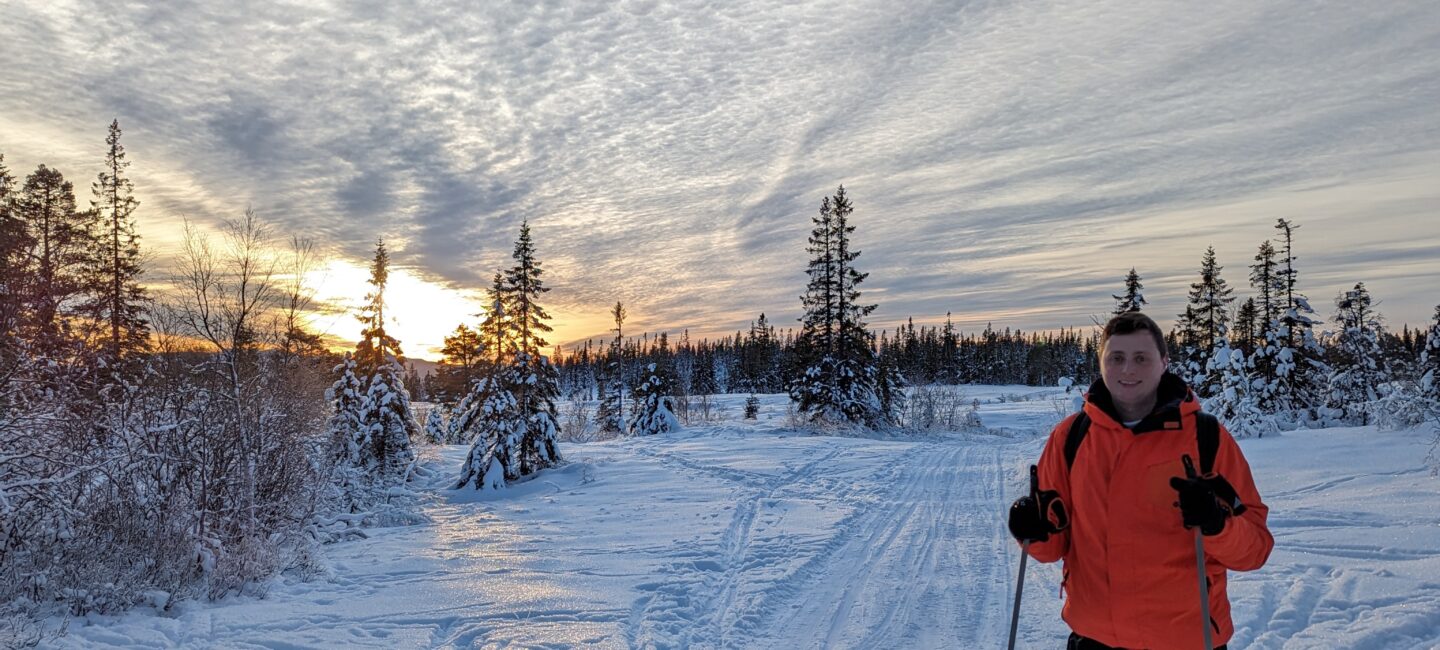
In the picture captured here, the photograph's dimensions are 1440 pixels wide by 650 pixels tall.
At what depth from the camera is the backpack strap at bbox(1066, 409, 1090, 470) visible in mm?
3029

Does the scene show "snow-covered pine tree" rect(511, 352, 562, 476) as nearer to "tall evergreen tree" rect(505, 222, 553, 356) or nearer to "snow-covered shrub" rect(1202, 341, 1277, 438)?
"tall evergreen tree" rect(505, 222, 553, 356)

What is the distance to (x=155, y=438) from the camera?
28.9 feet

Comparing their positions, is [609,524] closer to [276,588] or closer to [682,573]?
[682,573]

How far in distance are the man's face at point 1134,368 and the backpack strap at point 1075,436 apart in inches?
9.1

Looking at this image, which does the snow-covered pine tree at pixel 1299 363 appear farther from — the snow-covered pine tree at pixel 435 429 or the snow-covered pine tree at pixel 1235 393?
the snow-covered pine tree at pixel 435 429

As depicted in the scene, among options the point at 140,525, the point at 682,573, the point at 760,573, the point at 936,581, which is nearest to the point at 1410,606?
the point at 936,581

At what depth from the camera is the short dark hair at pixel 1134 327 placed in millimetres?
2818

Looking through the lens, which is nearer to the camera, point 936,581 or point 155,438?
point 936,581

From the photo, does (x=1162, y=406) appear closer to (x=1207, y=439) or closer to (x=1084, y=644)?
(x=1207, y=439)

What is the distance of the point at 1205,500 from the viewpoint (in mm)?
2500

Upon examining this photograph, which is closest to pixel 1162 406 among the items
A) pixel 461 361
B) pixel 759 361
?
pixel 461 361

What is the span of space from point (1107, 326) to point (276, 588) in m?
8.09

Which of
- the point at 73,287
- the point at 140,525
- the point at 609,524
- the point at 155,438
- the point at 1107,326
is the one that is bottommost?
the point at 609,524

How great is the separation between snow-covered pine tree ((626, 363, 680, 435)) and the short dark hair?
86.7 feet
